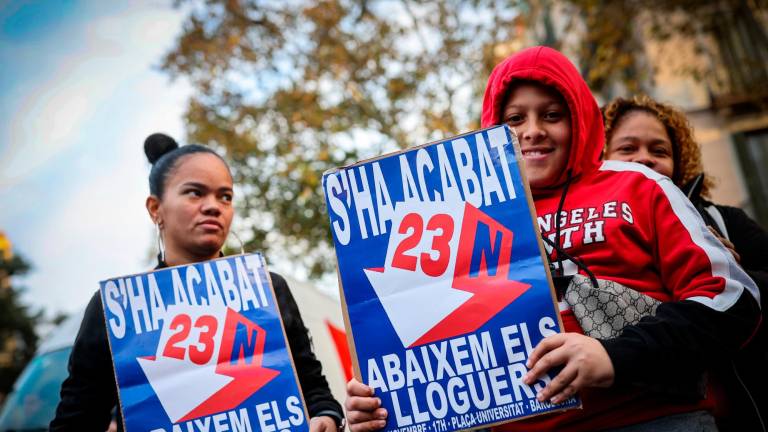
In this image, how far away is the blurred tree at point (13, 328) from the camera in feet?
84.6

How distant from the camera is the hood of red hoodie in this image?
1879mm

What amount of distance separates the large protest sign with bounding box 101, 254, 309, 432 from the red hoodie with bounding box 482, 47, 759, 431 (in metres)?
0.72

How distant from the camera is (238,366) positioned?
79.0 inches

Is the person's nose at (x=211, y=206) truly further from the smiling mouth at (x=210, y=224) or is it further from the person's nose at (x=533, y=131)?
the person's nose at (x=533, y=131)

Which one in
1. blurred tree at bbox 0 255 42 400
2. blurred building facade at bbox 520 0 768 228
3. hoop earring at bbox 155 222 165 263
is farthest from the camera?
blurred tree at bbox 0 255 42 400

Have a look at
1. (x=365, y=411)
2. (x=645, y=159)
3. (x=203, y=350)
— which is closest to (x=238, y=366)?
(x=203, y=350)

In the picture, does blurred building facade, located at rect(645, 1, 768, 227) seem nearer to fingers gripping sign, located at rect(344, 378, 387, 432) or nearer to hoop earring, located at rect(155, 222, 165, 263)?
hoop earring, located at rect(155, 222, 165, 263)

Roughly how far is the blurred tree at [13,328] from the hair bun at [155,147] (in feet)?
89.0

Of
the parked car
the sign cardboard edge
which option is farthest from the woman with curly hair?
the parked car

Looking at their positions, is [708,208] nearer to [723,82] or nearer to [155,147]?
[155,147]

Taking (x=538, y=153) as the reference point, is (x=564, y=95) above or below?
above

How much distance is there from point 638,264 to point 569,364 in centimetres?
41

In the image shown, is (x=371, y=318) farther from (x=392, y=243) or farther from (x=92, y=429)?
(x=92, y=429)

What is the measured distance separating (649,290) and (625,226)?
7.0 inches
